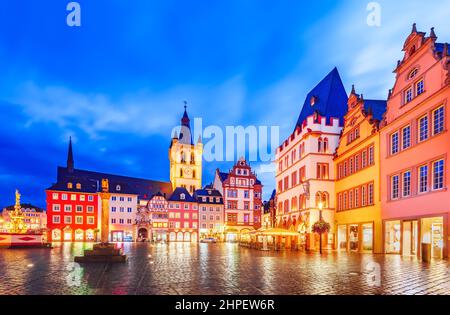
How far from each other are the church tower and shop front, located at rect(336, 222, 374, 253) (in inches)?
3284

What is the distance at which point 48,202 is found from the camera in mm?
89000

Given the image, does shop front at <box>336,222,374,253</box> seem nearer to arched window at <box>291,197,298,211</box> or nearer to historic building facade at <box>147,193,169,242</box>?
arched window at <box>291,197,298,211</box>

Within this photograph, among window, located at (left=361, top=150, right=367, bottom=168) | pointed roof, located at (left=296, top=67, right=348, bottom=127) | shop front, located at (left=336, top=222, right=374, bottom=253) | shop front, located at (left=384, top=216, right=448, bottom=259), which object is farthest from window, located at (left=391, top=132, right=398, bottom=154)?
pointed roof, located at (left=296, top=67, right=348, bottom=127)

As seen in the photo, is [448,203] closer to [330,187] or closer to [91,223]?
[330,187]

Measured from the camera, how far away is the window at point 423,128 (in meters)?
28.0

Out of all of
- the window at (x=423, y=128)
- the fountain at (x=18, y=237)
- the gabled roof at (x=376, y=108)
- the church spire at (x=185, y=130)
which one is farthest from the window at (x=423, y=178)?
the church spire at (x=185, y=130)

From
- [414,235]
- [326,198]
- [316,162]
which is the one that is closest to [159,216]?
[316,162]

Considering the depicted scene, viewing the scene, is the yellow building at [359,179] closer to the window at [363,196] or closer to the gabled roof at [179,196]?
the window at [363,196]

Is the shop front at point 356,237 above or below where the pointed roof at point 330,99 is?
below

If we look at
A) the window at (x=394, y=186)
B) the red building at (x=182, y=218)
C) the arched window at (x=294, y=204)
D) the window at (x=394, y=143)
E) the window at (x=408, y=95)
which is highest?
the window at (x=408, y=95)

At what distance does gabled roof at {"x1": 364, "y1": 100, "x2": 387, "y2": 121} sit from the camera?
37737 millimetres

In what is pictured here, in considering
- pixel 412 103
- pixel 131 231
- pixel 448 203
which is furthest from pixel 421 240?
pixel 131 231

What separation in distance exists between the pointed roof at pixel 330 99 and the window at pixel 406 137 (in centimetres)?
1576

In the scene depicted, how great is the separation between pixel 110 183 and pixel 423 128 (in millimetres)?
82213
